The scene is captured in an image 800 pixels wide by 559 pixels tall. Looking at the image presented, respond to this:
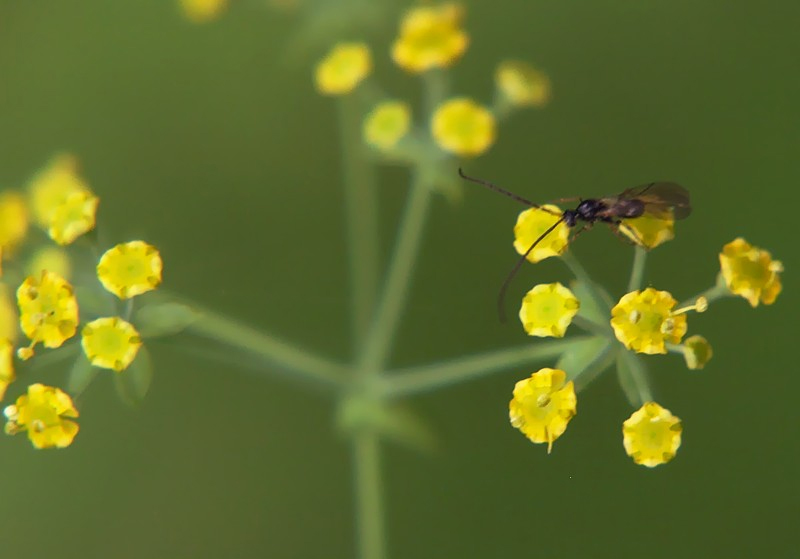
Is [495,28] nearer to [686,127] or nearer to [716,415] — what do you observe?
[686,127]

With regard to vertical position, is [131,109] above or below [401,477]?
above

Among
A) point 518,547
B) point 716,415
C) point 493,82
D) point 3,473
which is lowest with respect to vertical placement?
point 518,547

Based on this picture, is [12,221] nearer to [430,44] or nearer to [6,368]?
[6,368]

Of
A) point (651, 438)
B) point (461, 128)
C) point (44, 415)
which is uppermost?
point (461, 128)

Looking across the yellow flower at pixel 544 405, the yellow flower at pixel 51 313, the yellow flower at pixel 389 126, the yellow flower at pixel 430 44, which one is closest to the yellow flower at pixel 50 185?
the yellow flower at pixel 51 313

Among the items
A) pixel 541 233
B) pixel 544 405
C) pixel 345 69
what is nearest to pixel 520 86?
pixel 345 69

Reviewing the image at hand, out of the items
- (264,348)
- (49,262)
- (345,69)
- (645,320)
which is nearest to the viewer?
(645,320)

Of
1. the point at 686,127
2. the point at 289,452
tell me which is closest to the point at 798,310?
the point at 686,127
